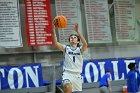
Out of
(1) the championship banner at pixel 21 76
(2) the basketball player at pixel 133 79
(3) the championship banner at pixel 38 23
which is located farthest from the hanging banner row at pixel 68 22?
(2) the basketball player at pixel 133 79

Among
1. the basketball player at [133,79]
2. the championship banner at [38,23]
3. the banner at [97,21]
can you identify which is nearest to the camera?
the basketball player at [133,79]

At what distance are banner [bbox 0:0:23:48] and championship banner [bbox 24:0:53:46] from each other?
34 centimetres

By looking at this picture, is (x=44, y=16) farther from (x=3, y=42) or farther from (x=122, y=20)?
(x=122, y=20)

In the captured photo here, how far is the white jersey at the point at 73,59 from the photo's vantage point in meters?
5.80

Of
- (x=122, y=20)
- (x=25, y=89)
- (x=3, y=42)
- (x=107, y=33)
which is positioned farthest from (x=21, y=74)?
(x=122, y=20)

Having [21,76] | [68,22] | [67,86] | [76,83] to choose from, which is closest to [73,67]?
[76,83]

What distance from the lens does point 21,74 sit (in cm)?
989

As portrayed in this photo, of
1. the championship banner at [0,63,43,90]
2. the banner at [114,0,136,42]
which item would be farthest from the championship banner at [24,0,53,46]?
the banner at [114,0,136,42]

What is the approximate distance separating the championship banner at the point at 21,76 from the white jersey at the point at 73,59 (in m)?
4.22

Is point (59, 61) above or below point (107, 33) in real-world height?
below

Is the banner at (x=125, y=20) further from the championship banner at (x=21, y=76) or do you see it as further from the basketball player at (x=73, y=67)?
the basketball player at (x=73, y=67)

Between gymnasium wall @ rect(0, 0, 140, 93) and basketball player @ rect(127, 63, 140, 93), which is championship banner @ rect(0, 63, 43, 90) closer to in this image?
gymnasium wall @ rect(0, 0, 140, 93)

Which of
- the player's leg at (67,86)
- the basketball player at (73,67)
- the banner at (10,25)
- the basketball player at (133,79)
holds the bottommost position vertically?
the basketball player at (133,79)

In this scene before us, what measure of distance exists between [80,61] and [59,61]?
16.5 feet
